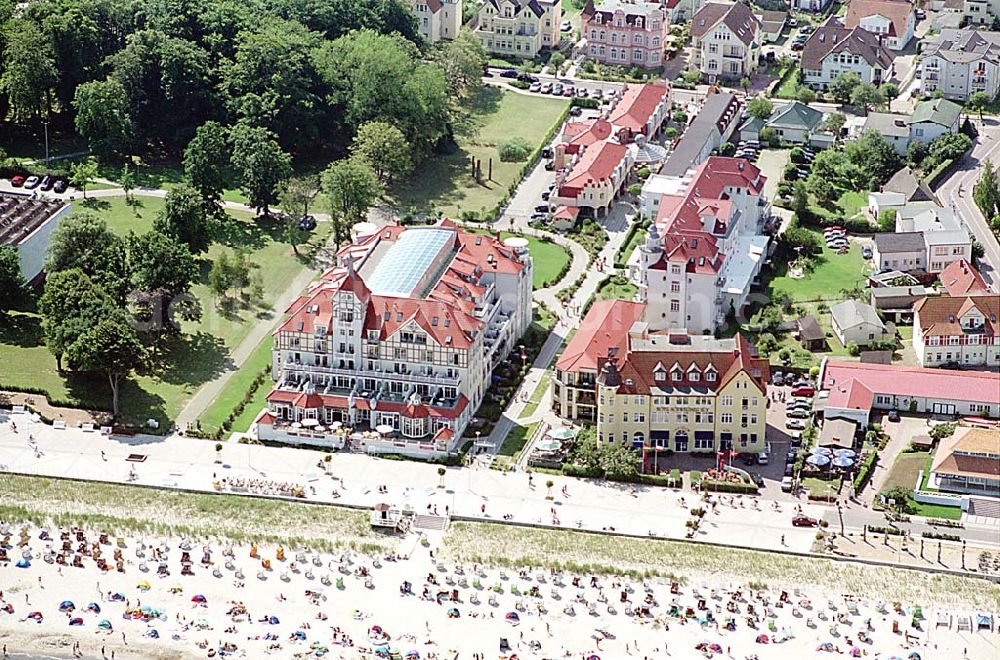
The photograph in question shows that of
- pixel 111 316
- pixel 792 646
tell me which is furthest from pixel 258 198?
pixel 792 646

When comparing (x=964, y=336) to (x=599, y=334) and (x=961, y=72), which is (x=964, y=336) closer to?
(x=599, y=334)

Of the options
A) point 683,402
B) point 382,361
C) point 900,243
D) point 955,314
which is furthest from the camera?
point 900,243

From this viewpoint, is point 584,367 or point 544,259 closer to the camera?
point 584,367

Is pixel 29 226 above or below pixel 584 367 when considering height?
above

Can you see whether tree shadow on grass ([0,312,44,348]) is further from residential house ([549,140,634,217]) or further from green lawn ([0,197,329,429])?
residential house ([549,140,634,217])

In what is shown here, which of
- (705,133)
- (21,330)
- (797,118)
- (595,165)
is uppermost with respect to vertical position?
(595,165)

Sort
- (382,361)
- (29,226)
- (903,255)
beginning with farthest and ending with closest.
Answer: (903,255) < (29,226) < (382,361)

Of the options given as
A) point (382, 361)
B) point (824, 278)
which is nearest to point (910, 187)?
point (824, 278)
